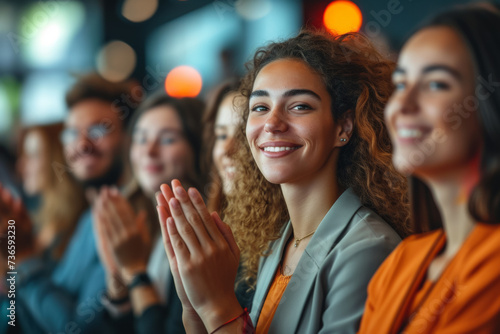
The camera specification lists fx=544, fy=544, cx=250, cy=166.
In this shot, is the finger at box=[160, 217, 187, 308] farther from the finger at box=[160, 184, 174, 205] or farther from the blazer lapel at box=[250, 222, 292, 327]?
the blazer lapel at box=[250, 222, 292, 327]

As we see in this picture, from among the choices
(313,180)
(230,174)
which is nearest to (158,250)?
(230,174)

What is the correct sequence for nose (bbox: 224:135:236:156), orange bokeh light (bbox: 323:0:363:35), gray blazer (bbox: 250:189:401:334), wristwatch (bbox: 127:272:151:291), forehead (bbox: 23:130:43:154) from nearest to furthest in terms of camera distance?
gray blazer (bbox: 250:189:401:334) < orange bokeh light (bbox: 323:0:363:35) < nose (bbox: 224:135:236:156) < wristwatch (bbox: 127:272:151:291) < forehead (bbox: 23:130:43:154)

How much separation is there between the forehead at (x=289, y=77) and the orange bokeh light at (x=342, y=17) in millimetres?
264

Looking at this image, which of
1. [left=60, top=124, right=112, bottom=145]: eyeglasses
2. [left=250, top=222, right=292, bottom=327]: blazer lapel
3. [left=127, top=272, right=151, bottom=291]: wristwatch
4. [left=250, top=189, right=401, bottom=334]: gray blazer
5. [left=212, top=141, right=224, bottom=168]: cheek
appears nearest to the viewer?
[left=250, top=189, right=401, bottom=334]: gray blazer

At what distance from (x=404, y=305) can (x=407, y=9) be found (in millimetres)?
565

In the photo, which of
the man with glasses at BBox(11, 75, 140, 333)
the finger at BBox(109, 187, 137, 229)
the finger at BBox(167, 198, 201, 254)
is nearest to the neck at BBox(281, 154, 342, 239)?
the finger at BBox(167, 198, 201, 254)

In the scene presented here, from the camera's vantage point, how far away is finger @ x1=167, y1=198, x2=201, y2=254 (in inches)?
43.3

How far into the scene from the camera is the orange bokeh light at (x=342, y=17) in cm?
136

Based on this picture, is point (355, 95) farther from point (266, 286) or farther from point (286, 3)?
point (286, 3)

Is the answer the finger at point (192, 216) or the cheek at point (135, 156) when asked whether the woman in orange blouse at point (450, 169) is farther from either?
the cheek at point (135, 156)

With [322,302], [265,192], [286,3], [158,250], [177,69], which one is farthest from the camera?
[177,69]

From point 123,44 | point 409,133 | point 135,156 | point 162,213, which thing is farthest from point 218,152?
point 409,133

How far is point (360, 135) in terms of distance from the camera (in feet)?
3.63

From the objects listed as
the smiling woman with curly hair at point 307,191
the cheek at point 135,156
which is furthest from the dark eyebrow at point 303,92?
the cheek at point 135,156
